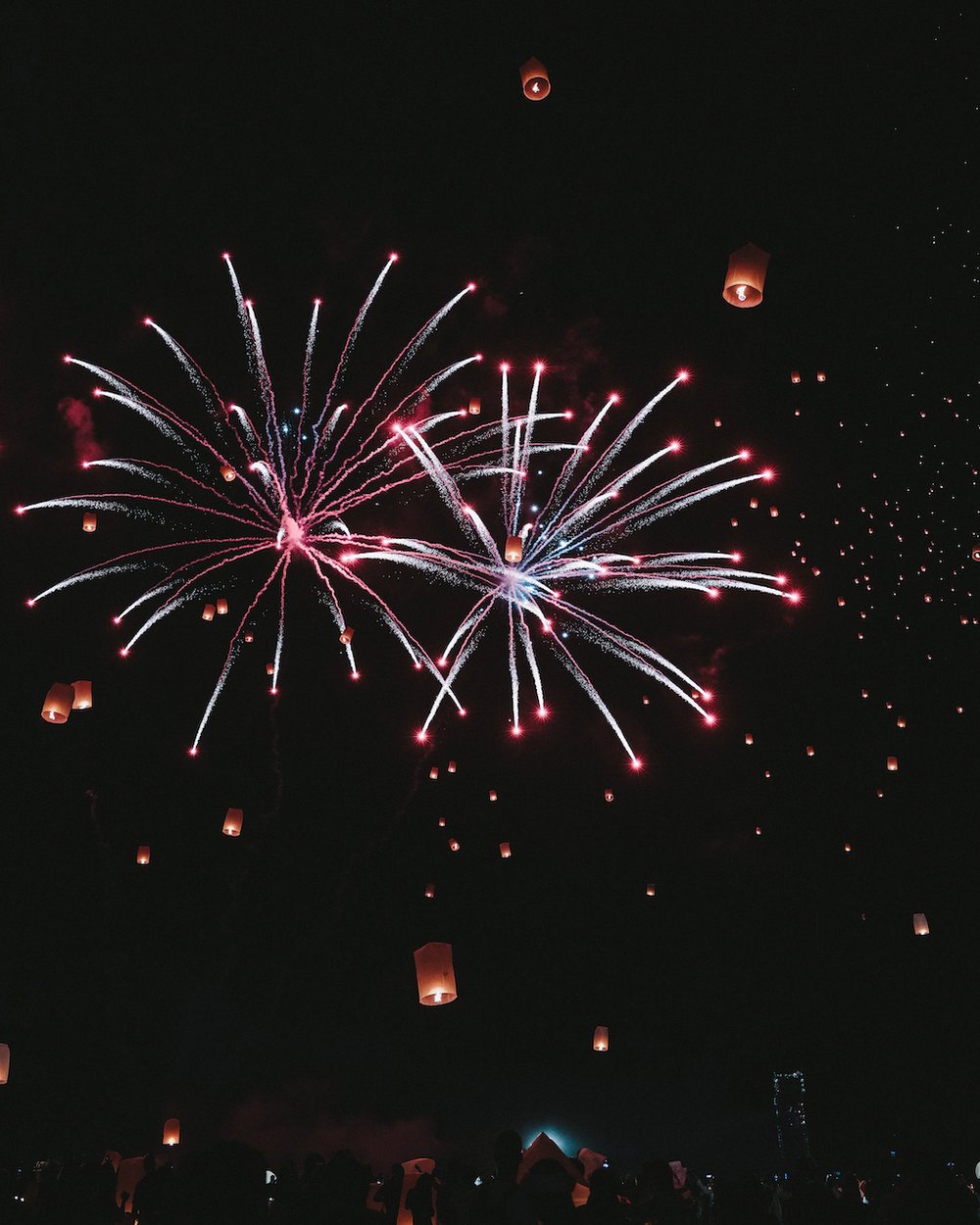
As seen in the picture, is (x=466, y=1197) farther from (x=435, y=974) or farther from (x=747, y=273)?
(x=747, y=273)

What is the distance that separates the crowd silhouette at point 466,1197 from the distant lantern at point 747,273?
5.67m

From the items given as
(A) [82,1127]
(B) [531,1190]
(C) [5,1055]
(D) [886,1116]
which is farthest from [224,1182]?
(D) [886,1116]

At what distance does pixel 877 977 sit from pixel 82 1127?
1737 cm

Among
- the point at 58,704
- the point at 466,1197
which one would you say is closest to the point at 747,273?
the point at 466,1197

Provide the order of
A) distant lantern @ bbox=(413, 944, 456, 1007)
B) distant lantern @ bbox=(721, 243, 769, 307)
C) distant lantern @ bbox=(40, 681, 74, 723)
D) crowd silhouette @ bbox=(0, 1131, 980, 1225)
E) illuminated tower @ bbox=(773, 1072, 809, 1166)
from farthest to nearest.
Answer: illuminated tower @ bbox=(773, 1072, 809, 1166) < distant lantern @ bbox=(40, 681, 74, 723) < distant lantern @ bbox=(413, 944, 456, 1007) < distant lantern @ bbox=(721, 243, 769, 307) < crowd silhouette @ bbox=(0, 1131, 980, 1225)

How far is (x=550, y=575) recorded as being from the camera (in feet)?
48.0

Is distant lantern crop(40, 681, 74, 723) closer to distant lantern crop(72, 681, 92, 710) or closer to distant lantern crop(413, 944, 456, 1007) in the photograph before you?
distant lantern crop(72, 681, 92, 710)

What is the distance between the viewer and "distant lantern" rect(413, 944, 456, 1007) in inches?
376

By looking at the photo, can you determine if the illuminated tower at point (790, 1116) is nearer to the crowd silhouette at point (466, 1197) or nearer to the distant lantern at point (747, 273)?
the crowd silhouette at point (466, 1197)

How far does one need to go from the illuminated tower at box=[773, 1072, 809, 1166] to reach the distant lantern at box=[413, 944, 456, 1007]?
806 inches

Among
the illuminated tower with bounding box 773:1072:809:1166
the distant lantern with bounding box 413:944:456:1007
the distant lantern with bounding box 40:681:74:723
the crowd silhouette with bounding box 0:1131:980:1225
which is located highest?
the distant lantern with bounding box 40:681:74:723

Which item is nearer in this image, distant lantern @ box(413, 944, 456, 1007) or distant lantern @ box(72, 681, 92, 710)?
distant lantern @ box(413, 944, 456, 1007)

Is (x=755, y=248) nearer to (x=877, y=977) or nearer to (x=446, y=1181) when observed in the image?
(x=446, y=1181)

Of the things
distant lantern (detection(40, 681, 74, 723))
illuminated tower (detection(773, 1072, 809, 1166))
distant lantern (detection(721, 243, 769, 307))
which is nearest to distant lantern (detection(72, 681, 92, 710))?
distant lantern (detection(40, 681, 74, 723))
